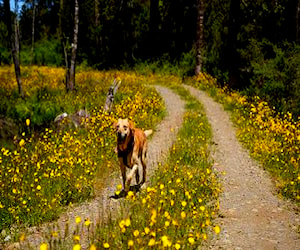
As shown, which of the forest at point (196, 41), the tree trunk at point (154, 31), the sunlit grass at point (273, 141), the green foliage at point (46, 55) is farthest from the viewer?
the green foliage at point (46, 55)

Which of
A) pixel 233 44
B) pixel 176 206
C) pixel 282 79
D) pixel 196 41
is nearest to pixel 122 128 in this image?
pixel 176 206

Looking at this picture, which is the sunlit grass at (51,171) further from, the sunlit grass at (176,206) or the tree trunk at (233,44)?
the tree trunk at (233,44)

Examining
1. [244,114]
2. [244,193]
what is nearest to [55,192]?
[244,193]

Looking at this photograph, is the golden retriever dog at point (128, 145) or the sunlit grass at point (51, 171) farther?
the sunlit grass at point (51, 171)

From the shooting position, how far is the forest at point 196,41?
16.0 m

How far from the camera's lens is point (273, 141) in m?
11.0

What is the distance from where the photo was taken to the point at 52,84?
22969 mm

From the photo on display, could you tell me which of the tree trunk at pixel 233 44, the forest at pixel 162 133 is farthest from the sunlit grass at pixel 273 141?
the tree trunk at pixel 233 44

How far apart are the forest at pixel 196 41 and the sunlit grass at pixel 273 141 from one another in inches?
57.3

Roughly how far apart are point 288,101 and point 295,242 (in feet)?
33.0

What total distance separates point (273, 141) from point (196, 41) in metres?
15.8

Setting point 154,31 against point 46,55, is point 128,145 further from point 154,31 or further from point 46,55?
point 46,55

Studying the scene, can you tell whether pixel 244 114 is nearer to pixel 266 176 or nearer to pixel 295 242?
pixel 266 176

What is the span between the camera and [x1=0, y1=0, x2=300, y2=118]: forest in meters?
16.0
